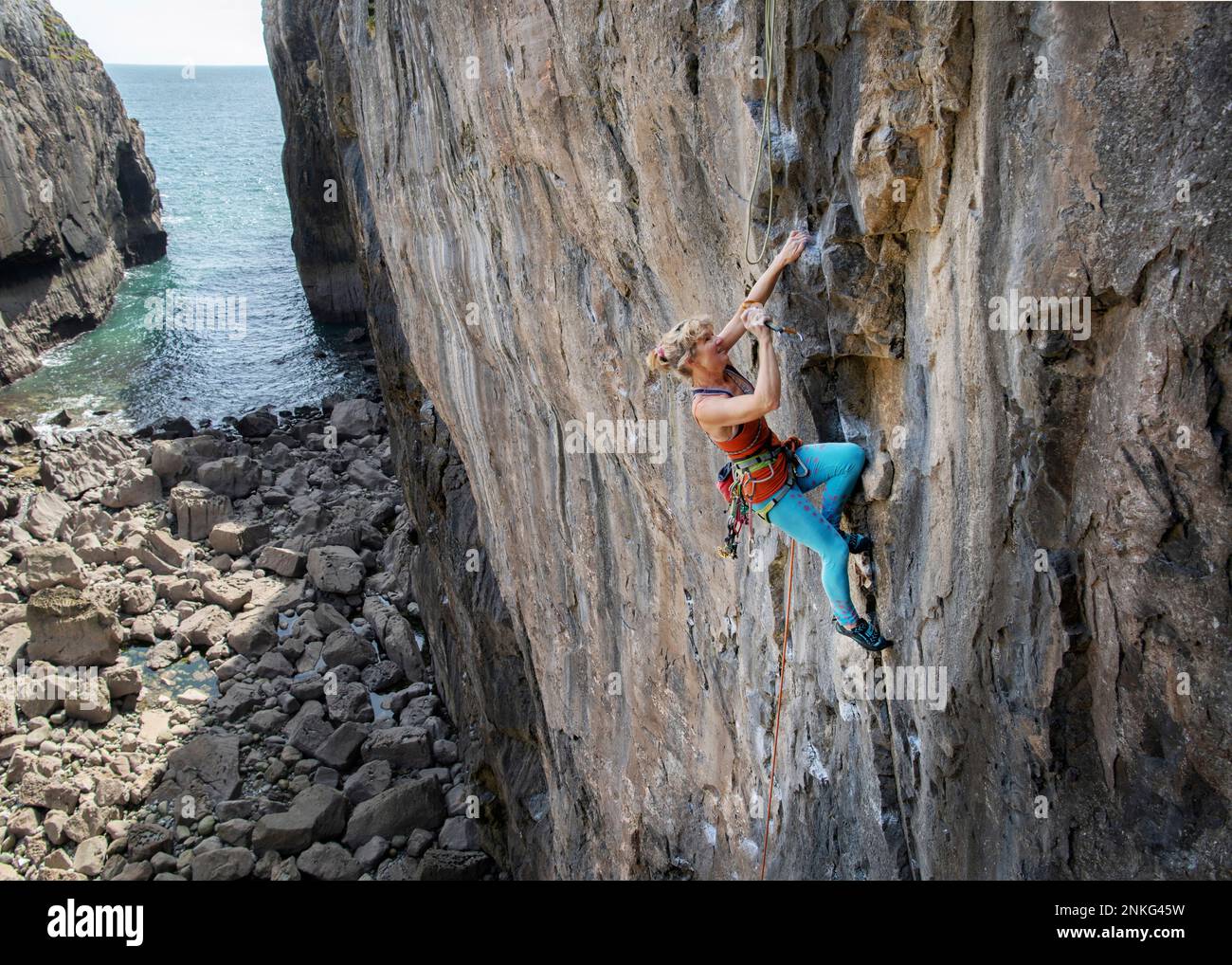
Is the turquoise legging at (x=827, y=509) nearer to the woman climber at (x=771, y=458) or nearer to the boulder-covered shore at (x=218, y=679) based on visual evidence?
the woman climber at (x=771, y=458)

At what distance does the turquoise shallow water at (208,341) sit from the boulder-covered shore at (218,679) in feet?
13.3

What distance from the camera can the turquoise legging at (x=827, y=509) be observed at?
499 cm

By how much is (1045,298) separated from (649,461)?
4.35 metres

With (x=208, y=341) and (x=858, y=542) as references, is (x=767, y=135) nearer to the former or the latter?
(x=858, y=542)

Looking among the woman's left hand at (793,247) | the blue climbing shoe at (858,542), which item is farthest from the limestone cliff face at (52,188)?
the blue climbing shoe at (858,542)

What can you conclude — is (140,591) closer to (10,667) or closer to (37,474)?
(10,667)

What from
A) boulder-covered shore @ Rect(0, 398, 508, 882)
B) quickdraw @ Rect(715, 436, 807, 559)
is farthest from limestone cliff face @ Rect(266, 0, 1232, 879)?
boulder-covered shore @ Rect(0, 398, 508, 882)

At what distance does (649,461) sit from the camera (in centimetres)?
775

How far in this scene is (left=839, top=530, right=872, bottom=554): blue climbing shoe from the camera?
5207 mm

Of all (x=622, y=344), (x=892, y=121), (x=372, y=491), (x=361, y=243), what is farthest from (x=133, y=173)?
(x=892, y=121)

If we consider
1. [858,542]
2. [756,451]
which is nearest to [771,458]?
[756,451]

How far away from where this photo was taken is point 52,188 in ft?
103

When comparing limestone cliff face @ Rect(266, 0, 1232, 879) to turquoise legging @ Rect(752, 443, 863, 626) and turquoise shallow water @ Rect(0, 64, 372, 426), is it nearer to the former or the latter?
turquoise legging @ Rect(752, 443, 863, 626)

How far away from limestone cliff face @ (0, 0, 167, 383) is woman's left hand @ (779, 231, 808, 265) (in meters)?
29.6
